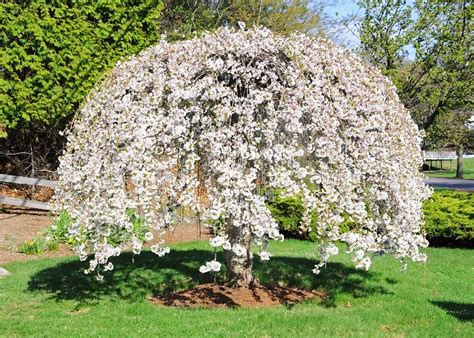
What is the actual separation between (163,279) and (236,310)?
5.76 feet

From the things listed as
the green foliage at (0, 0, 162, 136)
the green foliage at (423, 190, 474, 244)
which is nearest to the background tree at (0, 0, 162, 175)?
the green foliage at (0, 0, 162, 136)

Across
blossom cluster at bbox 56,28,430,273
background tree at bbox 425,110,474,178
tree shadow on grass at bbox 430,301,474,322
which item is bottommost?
tree shadow on grass at bbox 430,301,474,322

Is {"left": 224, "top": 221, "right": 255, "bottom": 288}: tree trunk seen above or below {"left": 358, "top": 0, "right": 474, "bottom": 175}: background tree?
below

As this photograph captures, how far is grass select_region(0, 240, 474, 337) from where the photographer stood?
5.53 meters

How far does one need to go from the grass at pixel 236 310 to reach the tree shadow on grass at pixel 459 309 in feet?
0.04

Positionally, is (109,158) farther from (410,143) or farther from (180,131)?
(410,143)

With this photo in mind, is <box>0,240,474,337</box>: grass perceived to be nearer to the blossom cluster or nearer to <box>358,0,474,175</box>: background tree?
the blossom cluster

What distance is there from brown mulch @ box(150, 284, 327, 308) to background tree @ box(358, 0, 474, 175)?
23.3 ft

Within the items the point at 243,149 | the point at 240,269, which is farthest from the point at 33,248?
the point at 243,149

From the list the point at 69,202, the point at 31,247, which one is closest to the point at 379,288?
the point at 69,202

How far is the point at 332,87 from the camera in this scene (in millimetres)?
5613

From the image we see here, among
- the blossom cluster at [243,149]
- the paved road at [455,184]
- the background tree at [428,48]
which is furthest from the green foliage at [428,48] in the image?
the paved road at [455,184]

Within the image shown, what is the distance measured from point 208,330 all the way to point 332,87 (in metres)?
2.73

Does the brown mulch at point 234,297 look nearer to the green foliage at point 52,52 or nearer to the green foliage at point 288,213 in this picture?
the green foliage at point 288,213
